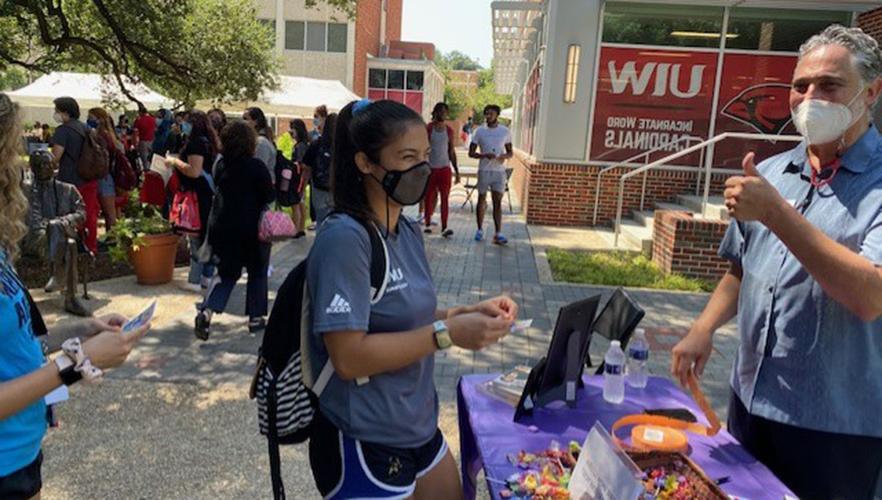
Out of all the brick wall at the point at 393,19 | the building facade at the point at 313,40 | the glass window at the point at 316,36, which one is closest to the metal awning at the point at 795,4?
the building facade at the point at 313,40

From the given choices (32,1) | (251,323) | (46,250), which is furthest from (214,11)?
(251,323)

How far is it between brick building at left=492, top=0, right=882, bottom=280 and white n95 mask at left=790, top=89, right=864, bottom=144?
907 centimetres

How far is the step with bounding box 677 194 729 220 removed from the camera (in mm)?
9027

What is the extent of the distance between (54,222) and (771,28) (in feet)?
36.7

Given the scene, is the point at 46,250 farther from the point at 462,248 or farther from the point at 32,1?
the point at 462,248

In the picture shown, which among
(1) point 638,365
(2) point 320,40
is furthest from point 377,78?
(1) point 638,365

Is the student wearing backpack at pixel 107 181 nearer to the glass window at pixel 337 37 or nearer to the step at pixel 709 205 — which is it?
the step at pixel 709 205

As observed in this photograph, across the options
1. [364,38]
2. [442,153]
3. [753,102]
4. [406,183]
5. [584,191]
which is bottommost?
[584,191]

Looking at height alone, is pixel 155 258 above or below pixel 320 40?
below

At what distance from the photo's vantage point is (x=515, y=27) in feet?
56.8

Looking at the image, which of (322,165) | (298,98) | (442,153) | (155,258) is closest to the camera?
(155,258)

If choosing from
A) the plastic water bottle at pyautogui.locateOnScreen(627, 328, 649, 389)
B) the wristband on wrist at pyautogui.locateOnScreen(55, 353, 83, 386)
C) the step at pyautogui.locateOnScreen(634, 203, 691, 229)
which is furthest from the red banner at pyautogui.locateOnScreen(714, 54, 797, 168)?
the wristband on wrist at pyautogui.locateOnScreen(55, 353, 83, 386)

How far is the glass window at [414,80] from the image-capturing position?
41428 millimetres

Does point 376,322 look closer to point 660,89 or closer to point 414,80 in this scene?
point 660,89
